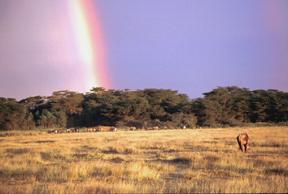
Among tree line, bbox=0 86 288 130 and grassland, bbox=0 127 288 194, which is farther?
tree line, bbox=0 86 288 130

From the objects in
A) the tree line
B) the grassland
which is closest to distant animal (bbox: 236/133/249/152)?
the grassland

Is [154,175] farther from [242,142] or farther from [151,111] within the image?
[151,111]

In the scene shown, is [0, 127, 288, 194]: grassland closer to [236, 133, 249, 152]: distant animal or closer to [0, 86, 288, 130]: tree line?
[236, 133, 249, 152]: distant animal

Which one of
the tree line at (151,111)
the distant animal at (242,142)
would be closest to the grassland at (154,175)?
the distant animal at (242,142)

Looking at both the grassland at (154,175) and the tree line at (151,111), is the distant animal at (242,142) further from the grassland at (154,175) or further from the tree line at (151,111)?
the tree line at (151,111)

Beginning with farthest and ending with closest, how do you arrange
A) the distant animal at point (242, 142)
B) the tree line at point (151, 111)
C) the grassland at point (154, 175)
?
the tree line at point (151, 111) → the distant animal at point (242, 142) → the grassland at point (154, 175)

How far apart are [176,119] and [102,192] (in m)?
57.1

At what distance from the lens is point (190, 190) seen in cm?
1039

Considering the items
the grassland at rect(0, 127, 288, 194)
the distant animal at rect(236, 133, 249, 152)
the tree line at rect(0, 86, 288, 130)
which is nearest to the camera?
the grassland at rect(0, 127, 288, 194)

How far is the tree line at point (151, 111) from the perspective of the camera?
68.4 m

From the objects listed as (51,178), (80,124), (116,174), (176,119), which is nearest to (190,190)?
(116,174)

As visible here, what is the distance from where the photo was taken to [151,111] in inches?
2889

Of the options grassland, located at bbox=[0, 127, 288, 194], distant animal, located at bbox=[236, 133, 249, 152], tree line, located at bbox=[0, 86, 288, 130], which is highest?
tree line, located at bbox=[0, 86, 288, 130]

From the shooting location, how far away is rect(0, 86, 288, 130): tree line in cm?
6844
